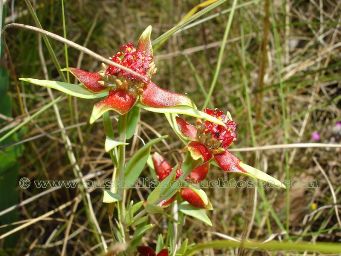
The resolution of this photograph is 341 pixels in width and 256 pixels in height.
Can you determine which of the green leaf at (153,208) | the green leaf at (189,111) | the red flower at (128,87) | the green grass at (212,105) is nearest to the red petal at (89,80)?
the red flower at (128,87)

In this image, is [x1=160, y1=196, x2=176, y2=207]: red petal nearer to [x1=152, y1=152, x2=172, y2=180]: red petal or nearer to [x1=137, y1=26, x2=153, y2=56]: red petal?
[x1=152, y1=152, x2=172, y2=180]: red petal

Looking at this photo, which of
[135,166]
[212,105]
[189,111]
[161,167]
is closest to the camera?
[189,111]

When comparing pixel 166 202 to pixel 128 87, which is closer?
pixel 128 87

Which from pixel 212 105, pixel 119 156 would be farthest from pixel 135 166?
pixel 212 105

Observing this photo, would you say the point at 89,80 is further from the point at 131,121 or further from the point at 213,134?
the point at 213,134

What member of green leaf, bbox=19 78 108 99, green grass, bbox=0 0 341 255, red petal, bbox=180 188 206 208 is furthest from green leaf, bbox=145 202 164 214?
green grass, bbox=0 0 341 255
